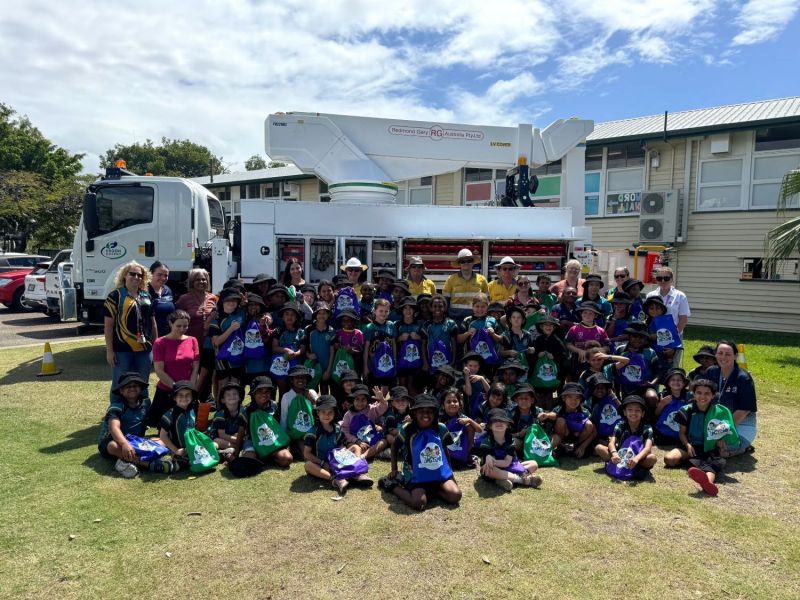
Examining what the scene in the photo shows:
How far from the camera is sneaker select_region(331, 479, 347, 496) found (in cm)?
432

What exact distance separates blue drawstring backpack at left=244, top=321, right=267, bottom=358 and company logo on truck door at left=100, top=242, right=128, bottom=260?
13.3 ft

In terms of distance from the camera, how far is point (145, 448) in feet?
15.4

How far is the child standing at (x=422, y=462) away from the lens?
413 centimetres

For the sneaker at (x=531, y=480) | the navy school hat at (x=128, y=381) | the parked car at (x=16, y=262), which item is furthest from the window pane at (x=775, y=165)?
the parked car at (x=16, y=262)

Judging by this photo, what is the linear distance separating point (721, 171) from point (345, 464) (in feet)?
46.2

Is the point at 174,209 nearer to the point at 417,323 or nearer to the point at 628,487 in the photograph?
the point at 417,323

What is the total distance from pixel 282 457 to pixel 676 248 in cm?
1365

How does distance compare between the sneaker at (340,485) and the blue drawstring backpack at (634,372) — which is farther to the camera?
the blue drawstring backpack at (634,372)

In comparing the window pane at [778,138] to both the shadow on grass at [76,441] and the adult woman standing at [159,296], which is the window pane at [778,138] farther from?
the shadow on grass at [76,441]

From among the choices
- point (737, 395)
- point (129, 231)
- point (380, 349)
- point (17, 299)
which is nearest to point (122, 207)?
point (129, 231)

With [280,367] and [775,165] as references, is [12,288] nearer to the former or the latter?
[280,367]

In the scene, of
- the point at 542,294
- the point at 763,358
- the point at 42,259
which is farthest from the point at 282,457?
the point at 42,259

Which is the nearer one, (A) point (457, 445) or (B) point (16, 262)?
(A) point (457, 445)

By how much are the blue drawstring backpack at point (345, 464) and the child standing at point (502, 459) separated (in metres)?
0.99
